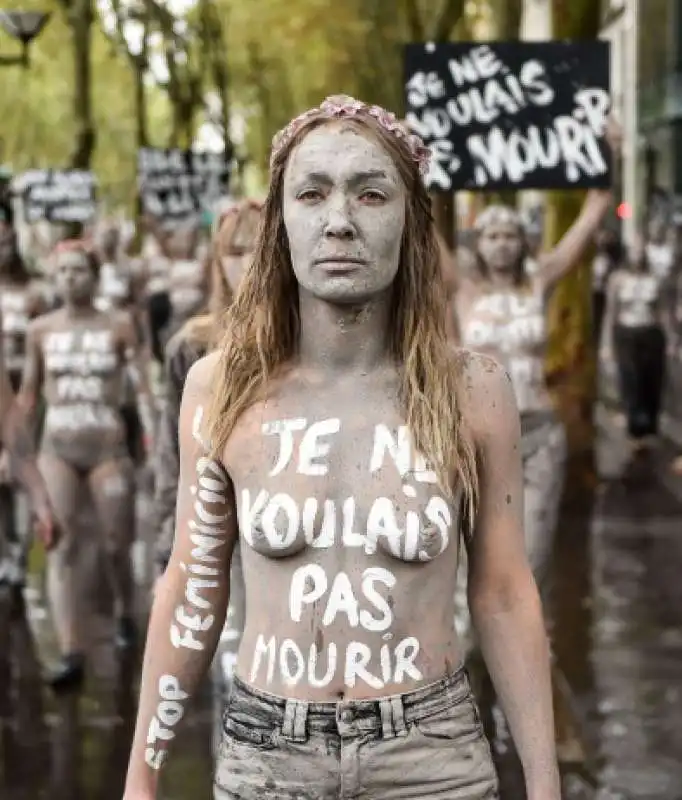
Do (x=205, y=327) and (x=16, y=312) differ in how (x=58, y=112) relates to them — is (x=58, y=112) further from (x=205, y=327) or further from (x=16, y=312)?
(x=205, y=327)

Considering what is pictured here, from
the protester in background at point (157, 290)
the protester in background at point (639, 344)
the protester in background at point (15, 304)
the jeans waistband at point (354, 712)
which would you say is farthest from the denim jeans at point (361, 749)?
the protester in background at point (157, 290)

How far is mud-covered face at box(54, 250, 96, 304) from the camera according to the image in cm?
919

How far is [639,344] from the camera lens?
18.4 meters

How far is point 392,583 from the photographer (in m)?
3.28

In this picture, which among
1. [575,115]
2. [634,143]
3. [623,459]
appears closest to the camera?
[575,115]

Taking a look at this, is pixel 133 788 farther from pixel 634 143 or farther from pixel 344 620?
pixel 634 143

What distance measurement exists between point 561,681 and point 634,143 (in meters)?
27.3

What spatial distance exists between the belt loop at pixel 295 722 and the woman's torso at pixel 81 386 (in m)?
5.93

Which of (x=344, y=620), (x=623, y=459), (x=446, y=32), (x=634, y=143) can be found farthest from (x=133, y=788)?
(x=634, y=143)

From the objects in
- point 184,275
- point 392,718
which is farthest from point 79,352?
point 184,275

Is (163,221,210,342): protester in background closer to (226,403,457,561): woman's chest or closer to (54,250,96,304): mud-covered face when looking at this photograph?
(54,250,96,304): mud-covered face

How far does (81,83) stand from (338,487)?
2642 cm

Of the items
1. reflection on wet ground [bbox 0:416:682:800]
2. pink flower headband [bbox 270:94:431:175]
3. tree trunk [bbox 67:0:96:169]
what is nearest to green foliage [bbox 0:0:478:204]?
tree trunk [bbox 67:0:96:169]

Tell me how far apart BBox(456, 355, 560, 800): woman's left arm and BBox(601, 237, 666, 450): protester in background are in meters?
15.1
